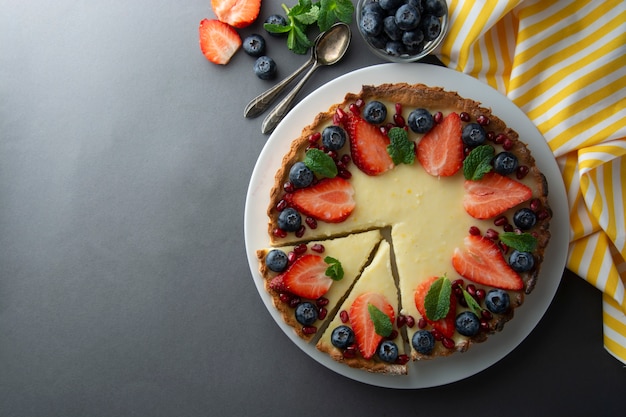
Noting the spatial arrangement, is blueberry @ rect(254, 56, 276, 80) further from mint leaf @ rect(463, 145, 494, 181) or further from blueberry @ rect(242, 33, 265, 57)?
mint leaf @ rect(463, 145, 494, 181)

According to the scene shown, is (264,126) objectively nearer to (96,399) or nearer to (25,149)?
(25,149)

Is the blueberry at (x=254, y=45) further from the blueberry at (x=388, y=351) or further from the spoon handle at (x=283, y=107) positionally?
the blueberry at (x=388, y=351)

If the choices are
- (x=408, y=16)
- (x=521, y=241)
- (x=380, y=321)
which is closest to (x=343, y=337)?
(x=380, y=321)

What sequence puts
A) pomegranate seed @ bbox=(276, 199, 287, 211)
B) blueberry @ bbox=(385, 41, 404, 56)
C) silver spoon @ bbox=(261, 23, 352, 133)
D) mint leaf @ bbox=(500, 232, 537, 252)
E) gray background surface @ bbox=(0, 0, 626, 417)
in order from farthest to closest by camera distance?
gray background surface @ bbox=(0, 0, 626, 417), silver spoon @ bbox=(261, 23, 352, 133), blueberry @ bbox=(385, 41, 404, 56), pomegranate seed @ bbox=(276, 199, 287, 211), mint leaf @ bbox=(500, 232, 537, 252)

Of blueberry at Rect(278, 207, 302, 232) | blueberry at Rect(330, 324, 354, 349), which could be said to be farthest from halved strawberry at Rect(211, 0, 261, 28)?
blueberry at Rect(330, 324, 354, 349)

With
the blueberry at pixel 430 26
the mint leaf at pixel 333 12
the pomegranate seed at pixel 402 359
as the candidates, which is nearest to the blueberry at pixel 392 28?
the blueberry at pixel 430 26

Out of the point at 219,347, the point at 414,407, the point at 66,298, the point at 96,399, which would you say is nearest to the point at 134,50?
the point at 66,298

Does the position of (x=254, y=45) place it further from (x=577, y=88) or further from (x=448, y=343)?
(x=448, y=343)
